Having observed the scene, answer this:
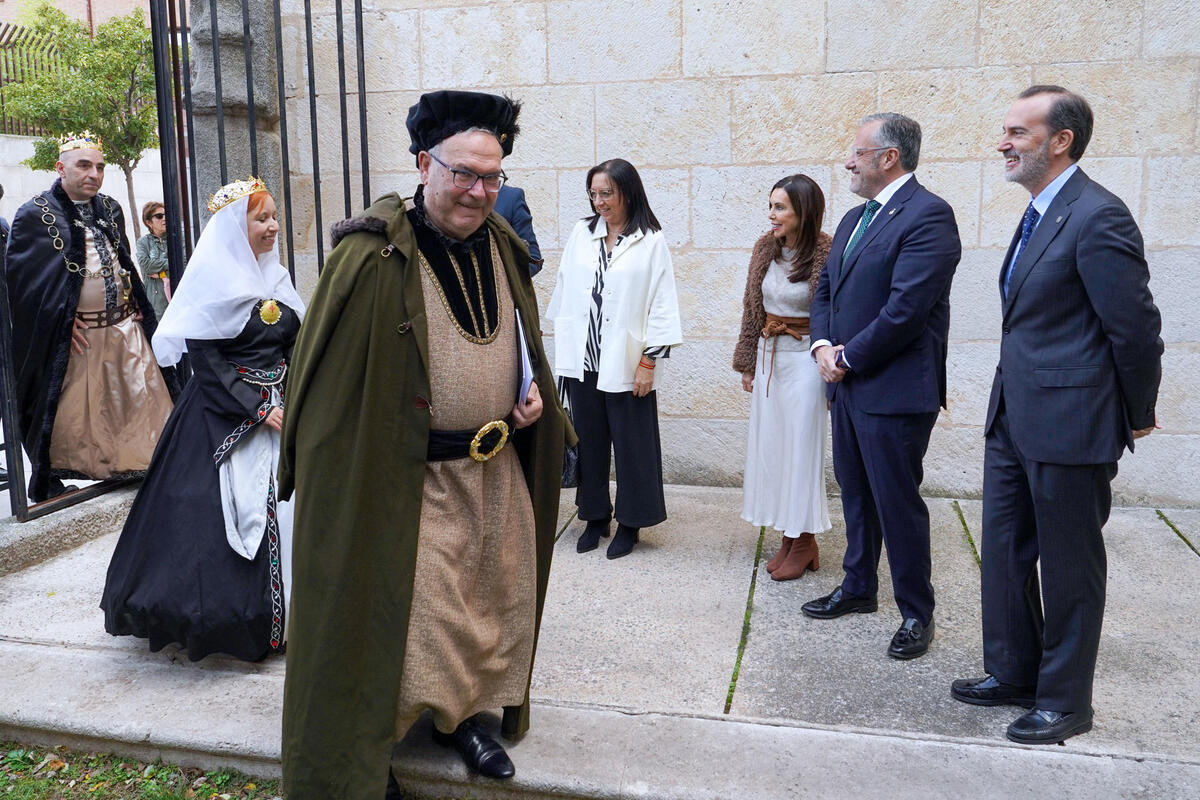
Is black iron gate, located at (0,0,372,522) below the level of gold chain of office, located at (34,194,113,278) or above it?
above

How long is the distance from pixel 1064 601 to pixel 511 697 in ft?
5.58

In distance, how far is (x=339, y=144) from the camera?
621 cm

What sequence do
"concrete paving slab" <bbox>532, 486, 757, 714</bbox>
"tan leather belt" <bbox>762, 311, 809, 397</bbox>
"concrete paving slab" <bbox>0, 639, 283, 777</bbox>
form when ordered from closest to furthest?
1. "concrete paving slab" <bbox>0, 639, 283, 777</bbox>
2. "concrete paving slab" <bbox>532, 486, 757, 714</bbox>
3. "tan leather belt" <bbox>762, 311, 809, 397</bbox>

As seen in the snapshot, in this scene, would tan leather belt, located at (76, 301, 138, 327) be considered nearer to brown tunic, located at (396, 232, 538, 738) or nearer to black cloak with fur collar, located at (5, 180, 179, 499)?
black cloak with fur collar, located at (5, 180, 179, 499)

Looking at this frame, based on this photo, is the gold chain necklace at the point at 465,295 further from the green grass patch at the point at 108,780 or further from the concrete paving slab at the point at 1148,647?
the concrete paving slab at the point at 1148,647

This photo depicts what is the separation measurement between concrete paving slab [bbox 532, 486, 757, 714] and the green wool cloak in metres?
0.90

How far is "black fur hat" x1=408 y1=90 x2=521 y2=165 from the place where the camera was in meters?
2.60

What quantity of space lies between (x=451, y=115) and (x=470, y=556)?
121cm

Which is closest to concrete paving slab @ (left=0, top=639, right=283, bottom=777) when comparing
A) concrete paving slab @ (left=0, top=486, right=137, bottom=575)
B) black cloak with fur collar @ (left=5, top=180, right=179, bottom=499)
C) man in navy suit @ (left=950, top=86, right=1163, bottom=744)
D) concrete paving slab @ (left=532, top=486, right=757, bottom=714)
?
concrete paving slab @ (left=532, top=486, right=757, bottom=714)

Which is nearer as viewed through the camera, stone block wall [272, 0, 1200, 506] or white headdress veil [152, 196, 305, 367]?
white headdress veil [152, 196, 305, 367]

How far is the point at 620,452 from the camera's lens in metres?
4.98

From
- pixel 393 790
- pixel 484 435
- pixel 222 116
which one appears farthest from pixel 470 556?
pixel 222 116

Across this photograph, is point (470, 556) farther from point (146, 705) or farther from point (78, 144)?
point (78, 144)

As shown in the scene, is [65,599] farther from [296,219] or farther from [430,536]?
[296,219]
